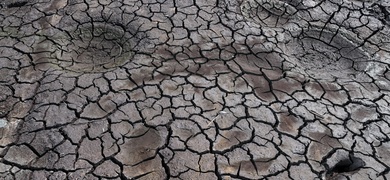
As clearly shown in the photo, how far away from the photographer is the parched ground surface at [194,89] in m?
3.24

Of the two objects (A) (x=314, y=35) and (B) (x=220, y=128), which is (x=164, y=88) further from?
(A) (x=314, y=35)

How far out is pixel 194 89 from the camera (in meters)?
3.78

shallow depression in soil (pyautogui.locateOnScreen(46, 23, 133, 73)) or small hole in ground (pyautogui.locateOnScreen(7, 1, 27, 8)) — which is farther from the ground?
shallow depression in soil (pyautogui.locateOnScreen(46, 23, 133, 73))

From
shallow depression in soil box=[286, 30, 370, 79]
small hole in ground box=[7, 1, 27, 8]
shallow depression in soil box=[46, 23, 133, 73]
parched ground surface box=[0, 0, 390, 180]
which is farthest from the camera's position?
small hole in ground box=[7, 1, 27, 8]

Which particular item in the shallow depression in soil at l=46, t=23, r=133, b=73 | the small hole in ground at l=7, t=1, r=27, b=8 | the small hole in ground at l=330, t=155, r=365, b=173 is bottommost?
the small hole in ground at l=7, t=1, r=27, b=8

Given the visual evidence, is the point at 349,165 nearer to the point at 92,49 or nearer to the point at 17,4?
the point at 92,49

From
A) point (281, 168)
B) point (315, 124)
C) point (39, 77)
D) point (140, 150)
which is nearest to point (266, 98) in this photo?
point (315, 124)

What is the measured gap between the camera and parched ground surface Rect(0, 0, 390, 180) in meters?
3.24

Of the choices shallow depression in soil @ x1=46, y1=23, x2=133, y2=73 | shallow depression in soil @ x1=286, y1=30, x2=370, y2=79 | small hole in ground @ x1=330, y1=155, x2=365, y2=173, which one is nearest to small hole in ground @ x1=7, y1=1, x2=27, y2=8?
shallow depression in soil @ x1=46, y1=23, x2=133, y2=73

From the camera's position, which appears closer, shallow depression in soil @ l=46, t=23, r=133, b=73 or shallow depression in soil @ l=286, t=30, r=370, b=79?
shallow depression in soil @ l=46, t=23, r=133, b=73

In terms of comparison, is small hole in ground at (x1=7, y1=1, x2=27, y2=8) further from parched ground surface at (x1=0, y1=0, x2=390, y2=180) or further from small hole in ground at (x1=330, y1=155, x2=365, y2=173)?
small hole in ground at (x1=330, y1=155, x2=365, y2=173)

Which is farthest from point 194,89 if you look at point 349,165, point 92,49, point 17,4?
point 17,4

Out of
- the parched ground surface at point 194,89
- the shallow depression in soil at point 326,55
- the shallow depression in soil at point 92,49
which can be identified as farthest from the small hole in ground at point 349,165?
the shallow depression in soil at point 92,49

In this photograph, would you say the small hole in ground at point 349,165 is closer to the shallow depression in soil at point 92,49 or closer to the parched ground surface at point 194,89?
the parched ground surface at point 194,89
